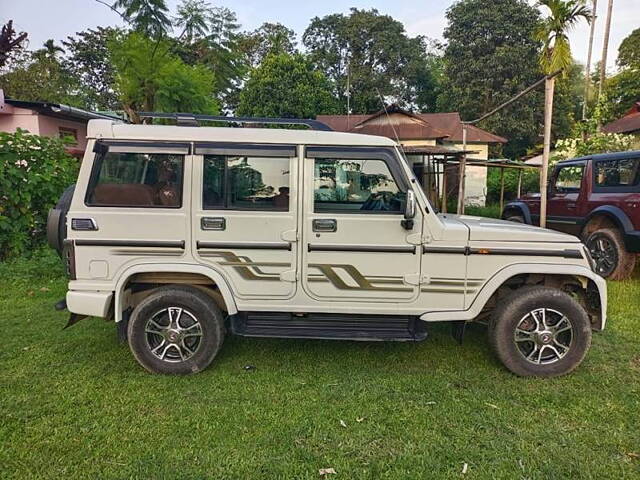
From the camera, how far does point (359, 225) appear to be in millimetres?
3709

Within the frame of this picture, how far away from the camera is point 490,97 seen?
93.6 feet

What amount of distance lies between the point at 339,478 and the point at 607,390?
7.96 ft

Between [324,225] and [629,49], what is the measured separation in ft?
129

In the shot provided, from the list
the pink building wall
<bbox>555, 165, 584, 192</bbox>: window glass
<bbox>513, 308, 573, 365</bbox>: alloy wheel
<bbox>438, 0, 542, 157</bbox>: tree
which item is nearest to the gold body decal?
<bbox>513, 308, 573, 365</bbox>: alloy wheel

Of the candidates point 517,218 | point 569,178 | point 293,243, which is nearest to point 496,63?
point 517,218

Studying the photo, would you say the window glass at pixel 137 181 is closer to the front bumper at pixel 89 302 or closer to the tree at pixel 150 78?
the front bumper at pixel 89 302

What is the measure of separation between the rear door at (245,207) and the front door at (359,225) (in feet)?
0.53

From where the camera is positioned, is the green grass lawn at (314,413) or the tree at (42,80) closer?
the green grass lawn at (314,413)

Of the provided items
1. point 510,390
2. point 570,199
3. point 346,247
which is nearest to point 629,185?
point 570,199

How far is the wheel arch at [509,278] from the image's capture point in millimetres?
3748

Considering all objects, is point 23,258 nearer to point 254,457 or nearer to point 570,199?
point 254,457

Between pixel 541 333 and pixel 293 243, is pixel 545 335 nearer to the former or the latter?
pixel 541 333

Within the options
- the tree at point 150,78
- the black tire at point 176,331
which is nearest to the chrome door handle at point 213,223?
the black tire at point 176,331

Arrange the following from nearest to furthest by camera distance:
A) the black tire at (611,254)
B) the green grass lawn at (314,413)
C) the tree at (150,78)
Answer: the green grass lawn at (314,413) < the black tire at (611,254) < the tree at (150,78)
